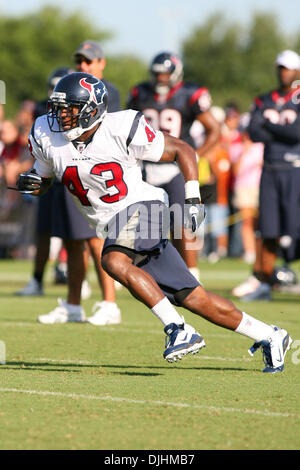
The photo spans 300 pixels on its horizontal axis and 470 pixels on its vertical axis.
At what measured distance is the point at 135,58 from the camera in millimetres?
85625

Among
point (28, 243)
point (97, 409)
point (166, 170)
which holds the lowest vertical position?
point (28, 243)

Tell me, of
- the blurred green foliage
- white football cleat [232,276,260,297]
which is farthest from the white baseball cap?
the blurred green foliage

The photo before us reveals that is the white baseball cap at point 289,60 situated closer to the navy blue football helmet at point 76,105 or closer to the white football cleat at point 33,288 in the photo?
the white football cleat at point 33,288

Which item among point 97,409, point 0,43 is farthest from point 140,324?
point 0,43

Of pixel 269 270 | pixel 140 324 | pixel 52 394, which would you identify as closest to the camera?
pixel 52 394

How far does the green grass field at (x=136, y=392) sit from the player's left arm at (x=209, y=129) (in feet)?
5.95

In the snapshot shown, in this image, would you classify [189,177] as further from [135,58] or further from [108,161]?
[135,58]

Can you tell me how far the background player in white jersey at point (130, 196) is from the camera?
5340mm

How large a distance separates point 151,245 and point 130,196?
318 mm

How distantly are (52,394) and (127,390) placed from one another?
1.25 feet

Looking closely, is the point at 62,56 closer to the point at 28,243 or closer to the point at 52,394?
the point at 28,243

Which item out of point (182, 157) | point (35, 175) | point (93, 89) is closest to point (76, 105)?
point (93, 89)

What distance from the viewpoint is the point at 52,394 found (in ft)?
15.9
